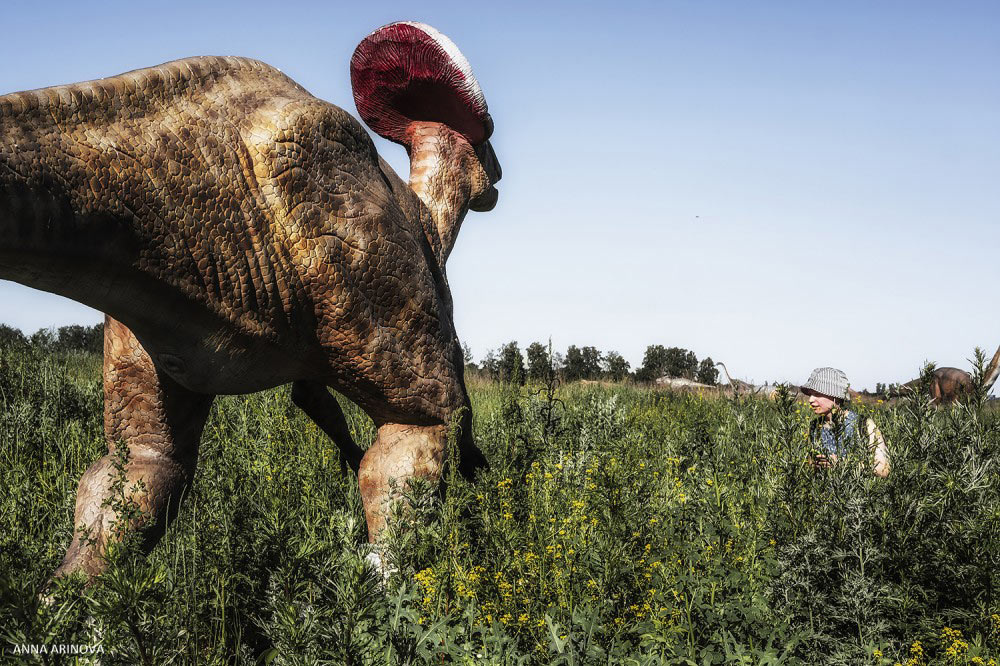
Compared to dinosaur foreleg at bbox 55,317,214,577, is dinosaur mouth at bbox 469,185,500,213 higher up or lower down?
higher up

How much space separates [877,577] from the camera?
278cm

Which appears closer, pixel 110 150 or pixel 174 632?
pixel 174 632

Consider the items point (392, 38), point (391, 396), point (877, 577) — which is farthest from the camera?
point (392, 38)

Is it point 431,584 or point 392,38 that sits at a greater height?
point 392,38

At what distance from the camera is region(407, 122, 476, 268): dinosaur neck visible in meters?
3.28

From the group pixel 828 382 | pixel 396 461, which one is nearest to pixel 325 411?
pixel 396 461

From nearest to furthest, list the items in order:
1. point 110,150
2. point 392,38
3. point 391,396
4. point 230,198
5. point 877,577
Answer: point 110,150
point 230,198
point 391,396
point 877,577
point 392,38

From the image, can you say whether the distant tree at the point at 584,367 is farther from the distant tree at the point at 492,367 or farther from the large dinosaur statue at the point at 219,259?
the large dinosaur statue at the point at 219,259

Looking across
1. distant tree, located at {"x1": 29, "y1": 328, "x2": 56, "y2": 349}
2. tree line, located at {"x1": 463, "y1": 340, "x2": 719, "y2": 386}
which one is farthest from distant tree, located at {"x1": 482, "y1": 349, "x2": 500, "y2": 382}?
distant tree, located at {"x1": 29, "y1": 328, "x2": 56, "y2": 349}

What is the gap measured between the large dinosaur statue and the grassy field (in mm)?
289

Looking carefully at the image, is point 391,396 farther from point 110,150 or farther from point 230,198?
point 110,150

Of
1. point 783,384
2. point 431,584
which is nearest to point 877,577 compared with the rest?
point 783,384

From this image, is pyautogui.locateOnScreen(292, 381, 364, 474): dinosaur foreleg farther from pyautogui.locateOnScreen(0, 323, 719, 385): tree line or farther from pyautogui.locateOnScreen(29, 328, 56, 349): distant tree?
pyautogui.locateOnScreen(29, 328, 56, 349): distant tree

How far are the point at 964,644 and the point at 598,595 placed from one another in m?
1.20
